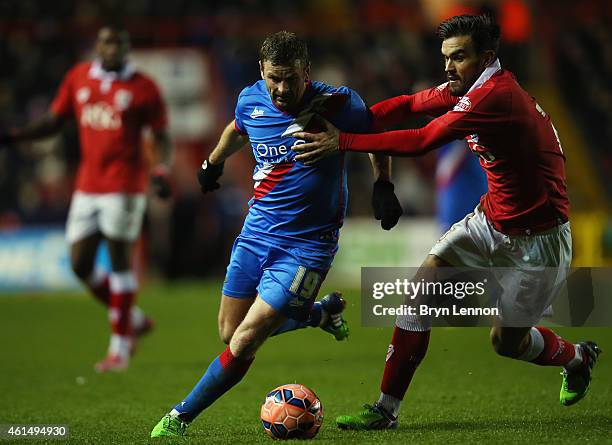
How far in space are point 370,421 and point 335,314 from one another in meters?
1.01

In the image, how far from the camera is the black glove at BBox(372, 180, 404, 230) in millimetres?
5312

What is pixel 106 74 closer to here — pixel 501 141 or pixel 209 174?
pixel 209 174

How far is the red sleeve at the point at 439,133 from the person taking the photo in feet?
16.8

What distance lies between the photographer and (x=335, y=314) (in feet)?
20.9

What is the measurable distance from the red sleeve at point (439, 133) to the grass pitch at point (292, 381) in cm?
135

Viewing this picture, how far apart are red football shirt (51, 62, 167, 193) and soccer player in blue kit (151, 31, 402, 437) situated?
9.76 ft

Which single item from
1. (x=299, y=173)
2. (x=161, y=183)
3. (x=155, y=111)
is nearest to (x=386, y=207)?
(x=299, y=173)

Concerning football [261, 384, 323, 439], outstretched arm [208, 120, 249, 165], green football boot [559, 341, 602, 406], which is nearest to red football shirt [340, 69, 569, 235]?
outstretched arm [208, 120, 249, 165]

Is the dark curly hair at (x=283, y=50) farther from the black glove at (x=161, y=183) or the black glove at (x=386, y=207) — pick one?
the black glove at (x=161, y=183)

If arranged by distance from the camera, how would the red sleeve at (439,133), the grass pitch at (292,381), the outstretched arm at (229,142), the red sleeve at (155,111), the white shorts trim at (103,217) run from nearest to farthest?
the red sleeve at (439,133) < the grass pitch at (292,381) < the outstretched arm at (229,142) < the white shorts trim at (103,217) < the red sleeve at (155,111)

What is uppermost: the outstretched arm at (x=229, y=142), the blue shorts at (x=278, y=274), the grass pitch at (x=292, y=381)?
→ the outstretched arm at (x=229, y=142)

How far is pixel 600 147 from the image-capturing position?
1752 centimetres

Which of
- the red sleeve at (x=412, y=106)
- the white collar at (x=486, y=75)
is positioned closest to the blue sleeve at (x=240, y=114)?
the red sleeve at (x=412, y=106)

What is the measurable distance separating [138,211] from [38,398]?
2138mm
